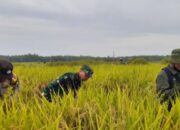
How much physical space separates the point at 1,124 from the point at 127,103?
1188 mm

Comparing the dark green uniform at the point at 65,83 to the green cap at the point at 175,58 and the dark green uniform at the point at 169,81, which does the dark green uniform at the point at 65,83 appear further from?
the green cap at the point at 175,58

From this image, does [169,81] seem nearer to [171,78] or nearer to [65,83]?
[171,78]

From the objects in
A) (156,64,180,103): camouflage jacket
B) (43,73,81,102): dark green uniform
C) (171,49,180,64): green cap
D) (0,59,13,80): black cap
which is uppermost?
(171,49,180,64): green cap

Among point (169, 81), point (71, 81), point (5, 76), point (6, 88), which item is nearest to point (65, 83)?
point (71, 81)

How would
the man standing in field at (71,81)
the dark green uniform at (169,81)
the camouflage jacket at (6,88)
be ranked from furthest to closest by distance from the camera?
the man standing in field at (71,81) → the camouflage jacket at (6,88) → the dark green uniform at (169,81)

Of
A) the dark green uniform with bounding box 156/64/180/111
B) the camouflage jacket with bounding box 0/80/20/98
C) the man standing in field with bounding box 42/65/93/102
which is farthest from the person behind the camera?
the man standing in field with bounding box 42/65/93/102

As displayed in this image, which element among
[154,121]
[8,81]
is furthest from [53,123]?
[8,81]

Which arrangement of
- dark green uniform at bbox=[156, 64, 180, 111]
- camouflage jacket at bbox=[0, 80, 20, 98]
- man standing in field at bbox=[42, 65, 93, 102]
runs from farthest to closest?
man standing in field at bbox=[42, 65, 93, 102] < camouflage jacket at bbox=[0, 80, 20, 98] < dark green uniform at bbox=[156, 64, 180, 111]

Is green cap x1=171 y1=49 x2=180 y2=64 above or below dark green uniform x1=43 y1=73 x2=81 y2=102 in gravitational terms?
above

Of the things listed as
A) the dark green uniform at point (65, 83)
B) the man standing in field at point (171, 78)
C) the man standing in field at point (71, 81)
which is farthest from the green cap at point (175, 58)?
the dark green uniform at point (65, 83)

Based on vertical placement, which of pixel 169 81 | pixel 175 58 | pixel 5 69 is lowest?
pixel 169 81

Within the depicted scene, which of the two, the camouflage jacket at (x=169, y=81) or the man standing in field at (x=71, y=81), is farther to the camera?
the man standing in field at (x=71, y=81)

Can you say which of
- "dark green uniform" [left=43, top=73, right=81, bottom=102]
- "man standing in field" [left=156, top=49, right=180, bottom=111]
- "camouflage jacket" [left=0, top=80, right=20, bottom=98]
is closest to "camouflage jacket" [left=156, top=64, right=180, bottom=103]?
"man standing in field" [left=156, top=49, right=180, bottom=111]

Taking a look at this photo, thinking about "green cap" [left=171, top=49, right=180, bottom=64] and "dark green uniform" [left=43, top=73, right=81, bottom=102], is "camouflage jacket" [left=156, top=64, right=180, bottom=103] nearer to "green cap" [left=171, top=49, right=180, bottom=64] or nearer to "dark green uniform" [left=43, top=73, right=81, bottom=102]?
"green cap" [left=171, top=49, right=180, bottom=64]
